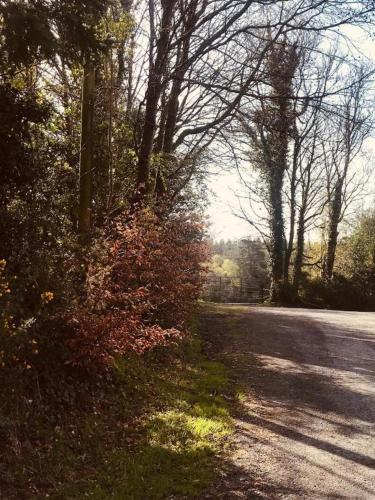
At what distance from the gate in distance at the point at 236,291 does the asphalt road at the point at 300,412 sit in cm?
2130

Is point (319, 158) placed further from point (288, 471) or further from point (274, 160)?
point (288, 471)

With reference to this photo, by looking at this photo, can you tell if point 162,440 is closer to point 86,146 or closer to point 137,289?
point 137,289

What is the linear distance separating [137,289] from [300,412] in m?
3.01

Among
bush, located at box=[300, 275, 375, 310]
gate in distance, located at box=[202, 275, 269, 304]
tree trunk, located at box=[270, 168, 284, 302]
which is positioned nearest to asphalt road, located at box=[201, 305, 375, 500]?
tree trunk, located at box=[270, 168, 284, 302]

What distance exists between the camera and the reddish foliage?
22.4ft

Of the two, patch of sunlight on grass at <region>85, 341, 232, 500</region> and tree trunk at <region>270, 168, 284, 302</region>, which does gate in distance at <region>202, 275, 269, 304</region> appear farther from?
patch of sunlight on grass at <region>85, 341, 232, 500</region>

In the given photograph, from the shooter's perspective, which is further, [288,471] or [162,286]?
[162,286]

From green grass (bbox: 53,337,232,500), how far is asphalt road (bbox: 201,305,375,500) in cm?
30

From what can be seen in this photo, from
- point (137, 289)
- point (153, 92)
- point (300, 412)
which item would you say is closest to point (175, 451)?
point (300, 412)

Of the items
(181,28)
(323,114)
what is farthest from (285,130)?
(181,28)

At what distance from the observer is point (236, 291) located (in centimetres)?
3772

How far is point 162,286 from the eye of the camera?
9.91 metres

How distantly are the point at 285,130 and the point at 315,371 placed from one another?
5342 mm

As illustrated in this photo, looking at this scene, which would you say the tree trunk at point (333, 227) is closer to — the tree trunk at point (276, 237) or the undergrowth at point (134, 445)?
the tree trunk at point (276, 237)
